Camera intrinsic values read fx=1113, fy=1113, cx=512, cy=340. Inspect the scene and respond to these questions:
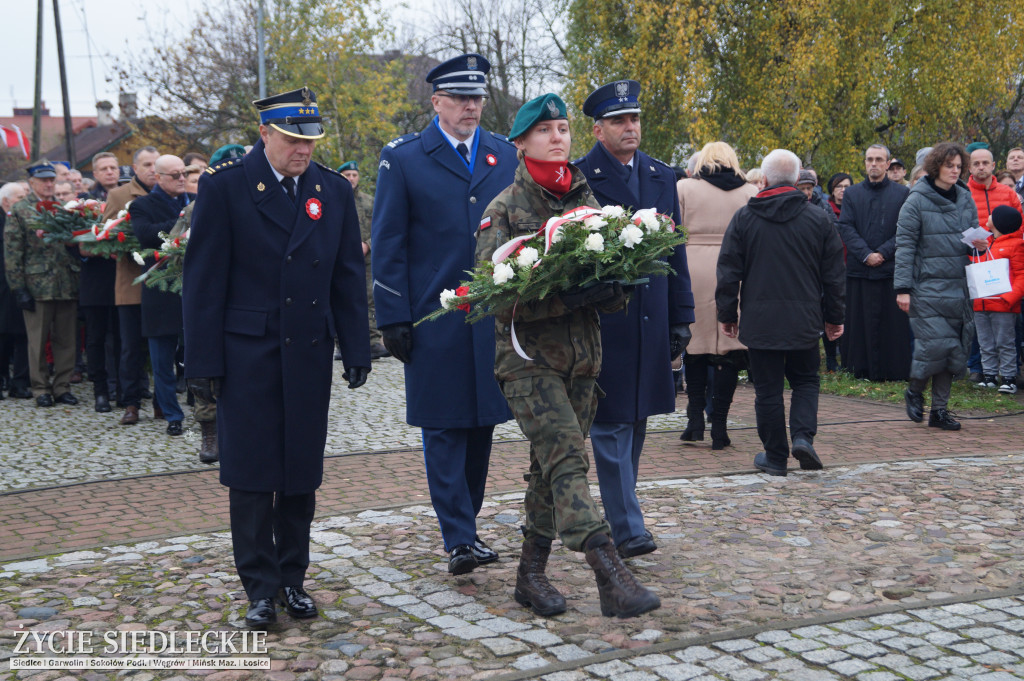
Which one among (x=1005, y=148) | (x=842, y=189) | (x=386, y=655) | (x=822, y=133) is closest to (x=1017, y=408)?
(x=842, y=189)

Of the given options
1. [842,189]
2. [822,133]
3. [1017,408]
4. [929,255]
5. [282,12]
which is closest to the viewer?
[929,255]

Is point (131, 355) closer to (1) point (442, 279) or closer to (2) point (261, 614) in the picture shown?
(1) point (442, 279)

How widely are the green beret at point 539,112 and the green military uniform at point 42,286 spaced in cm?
839

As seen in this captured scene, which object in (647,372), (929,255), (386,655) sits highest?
(929,255)

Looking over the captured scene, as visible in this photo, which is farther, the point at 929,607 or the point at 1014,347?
the point at 1014,347

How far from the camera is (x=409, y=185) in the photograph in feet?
18.4

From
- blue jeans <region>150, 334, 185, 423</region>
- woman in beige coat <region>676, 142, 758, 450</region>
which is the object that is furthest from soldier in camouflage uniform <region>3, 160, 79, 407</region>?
woman in beige coat <region>676, 142, 758, 450</region>

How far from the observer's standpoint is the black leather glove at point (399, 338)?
5547 millimetres

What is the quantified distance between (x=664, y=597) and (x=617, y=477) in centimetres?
77

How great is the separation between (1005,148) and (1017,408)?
72.8 feet

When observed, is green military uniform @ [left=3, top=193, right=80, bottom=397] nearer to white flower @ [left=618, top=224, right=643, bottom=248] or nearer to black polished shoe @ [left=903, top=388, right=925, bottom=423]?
black polished shoe @ [left=903, top=388, right=925, bottom=423]

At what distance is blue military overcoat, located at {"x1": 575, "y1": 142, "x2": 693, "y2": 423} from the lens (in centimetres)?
558

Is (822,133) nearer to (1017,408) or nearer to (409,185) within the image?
(1017,408)

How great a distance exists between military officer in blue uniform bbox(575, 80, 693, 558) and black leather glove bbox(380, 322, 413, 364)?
973 mm
